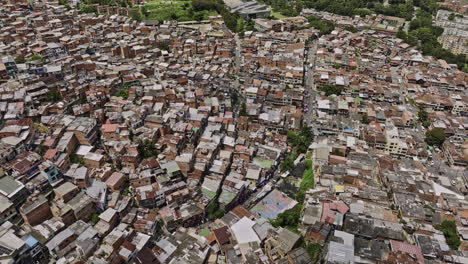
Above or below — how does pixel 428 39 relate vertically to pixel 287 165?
above

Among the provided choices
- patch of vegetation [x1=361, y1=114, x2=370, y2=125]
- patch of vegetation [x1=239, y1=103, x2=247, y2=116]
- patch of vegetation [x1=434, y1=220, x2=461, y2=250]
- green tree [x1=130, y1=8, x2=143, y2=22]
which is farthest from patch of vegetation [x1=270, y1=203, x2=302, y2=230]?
green tree [x1=130, y1=8, x2=143, y2=22]

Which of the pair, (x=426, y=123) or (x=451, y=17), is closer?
(x=426, y=123)

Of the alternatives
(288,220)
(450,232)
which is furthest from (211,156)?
(450,232)

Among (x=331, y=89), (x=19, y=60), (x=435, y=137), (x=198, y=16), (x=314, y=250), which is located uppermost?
(x=198, y=16)

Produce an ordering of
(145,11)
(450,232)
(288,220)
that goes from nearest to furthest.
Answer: (450,232), (288,220), (145,11)

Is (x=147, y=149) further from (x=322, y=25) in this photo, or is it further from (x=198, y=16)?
(x=322, y=25)

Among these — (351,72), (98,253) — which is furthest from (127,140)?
(351,72)
